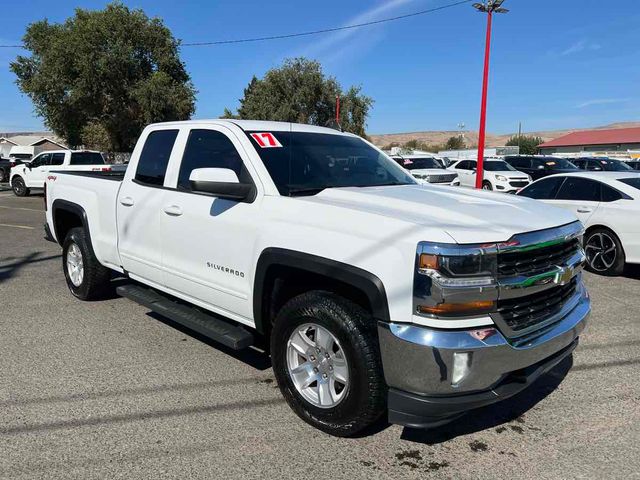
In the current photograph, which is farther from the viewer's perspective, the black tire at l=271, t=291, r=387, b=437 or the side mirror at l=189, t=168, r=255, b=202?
the side mirror at l=189, t=168, r=255, b=202

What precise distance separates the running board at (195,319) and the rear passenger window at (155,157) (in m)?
1.01

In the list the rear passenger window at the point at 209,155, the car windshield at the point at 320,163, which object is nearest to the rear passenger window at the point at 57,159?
the rear passenger window at the point at 209,155

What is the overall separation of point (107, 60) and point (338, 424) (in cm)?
2992

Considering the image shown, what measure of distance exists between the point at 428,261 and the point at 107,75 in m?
30.3

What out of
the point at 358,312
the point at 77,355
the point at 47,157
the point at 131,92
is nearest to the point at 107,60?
the point at 131,92

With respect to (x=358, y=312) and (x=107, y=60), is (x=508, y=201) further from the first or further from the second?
(x=107, y=60)

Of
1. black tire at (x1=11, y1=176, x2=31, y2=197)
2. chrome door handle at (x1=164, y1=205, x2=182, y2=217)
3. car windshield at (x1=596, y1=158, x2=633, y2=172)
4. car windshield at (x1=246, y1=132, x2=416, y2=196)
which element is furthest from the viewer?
car windshield at (x1=596, y1=158, x2=633, y2=172)

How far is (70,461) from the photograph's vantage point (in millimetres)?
3012

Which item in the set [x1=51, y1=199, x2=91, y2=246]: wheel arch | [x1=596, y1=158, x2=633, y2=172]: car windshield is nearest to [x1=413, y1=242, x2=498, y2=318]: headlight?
[x1=51, y1=199, x2=91, y2=246]: wheel arch

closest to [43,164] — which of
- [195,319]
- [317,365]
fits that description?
[195,319]

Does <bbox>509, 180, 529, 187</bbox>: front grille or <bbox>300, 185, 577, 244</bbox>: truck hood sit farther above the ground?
<bbox>300, 185, 577, 244</bbox>: truck hood

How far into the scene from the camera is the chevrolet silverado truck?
2.72 meters

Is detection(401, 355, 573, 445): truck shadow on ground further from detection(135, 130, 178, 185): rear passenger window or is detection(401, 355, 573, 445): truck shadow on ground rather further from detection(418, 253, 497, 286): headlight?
detection(135, 130, 178, 185): rear passenger window

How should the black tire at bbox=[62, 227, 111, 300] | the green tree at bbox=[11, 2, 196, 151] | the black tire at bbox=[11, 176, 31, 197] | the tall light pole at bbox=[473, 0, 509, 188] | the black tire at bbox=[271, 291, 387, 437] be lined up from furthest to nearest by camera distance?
the green tree at bbox=[11, 2, 196, 151] → the black tire at bbox=[11, 176, 31, 197] → the tall light pole at bbox=[473, 0, 509, 188] → the black tire at bbox=[62, 227, 111, 300] → the black tire at bbox=[271, 291, 387, 437]
